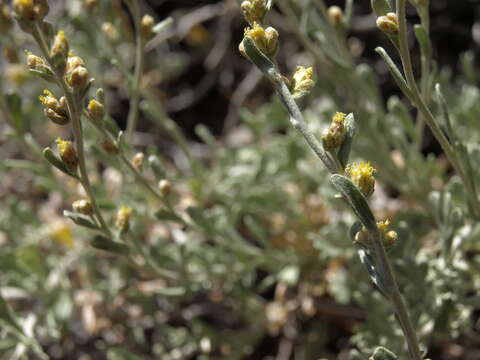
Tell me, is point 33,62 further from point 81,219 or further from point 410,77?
point 410,77

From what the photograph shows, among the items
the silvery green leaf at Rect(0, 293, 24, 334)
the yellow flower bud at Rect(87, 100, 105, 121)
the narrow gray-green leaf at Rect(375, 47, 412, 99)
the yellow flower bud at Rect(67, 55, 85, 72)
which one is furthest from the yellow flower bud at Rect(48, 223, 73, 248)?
the narrow gray-green leaf at Rect(375, 47, 412, 99)

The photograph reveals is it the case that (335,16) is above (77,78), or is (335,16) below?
below

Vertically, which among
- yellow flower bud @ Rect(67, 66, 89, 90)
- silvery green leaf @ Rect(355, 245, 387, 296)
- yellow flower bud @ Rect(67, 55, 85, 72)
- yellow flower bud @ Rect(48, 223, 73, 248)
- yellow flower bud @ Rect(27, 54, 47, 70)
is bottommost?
yellow flower bud @ Rect(48, 223, 73, 248)

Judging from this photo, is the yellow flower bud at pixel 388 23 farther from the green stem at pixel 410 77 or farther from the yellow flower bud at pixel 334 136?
the yellow flower bud at pixel 334 136

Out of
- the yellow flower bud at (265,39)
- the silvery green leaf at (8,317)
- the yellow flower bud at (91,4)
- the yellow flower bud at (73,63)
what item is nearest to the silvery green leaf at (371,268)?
the yellow flower bud at (265,39)

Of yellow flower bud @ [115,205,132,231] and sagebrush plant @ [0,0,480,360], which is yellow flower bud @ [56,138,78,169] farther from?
yellow flower bud @ [115,205,132,231]

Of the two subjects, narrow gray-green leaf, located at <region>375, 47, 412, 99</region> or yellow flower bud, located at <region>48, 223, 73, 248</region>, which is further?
yellow flower bud, located at <region>48, 223, 73, 248</region>

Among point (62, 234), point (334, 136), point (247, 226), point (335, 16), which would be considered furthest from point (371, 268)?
point (62, 234)

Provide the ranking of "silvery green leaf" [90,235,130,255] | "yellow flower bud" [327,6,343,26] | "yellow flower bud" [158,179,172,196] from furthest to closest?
"yellow flower bud" [327,6,343,26] < "yellow flower bud" [158,179,172,196] < "silvery green leaf" [90,235,130,255]
